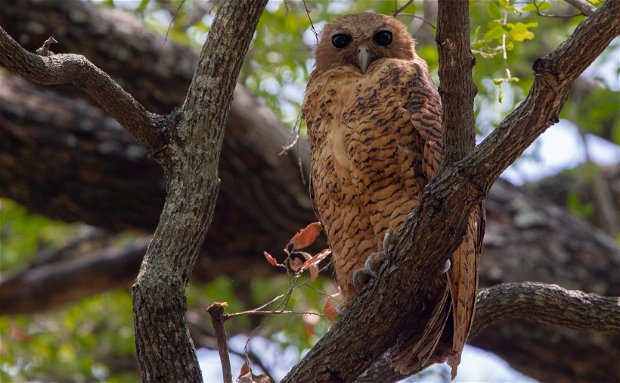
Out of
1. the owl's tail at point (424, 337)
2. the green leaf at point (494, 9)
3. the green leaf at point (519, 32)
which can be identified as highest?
the green leaf at point (494, 9)

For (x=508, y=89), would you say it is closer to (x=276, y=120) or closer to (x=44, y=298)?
(x=276, y=120)

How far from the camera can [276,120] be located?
20.5 feet

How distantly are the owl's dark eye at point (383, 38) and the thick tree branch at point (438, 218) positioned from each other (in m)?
1.78

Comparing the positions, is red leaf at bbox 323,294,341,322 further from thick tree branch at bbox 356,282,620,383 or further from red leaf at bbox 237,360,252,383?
red leaf at bbox 237,360,252,383

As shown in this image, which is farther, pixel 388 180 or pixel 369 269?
pixel 388 180

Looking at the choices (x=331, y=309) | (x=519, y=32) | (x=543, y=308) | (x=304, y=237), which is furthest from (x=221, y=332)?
(x=519, y=32)

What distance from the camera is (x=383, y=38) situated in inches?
174

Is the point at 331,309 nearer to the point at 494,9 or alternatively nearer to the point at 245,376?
the point at 245,376

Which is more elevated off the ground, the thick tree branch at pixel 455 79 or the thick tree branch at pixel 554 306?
the thick tree branch at pixel 455 79

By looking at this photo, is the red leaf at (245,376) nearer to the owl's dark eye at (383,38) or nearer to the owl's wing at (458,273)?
the owl's wing at (458,273)

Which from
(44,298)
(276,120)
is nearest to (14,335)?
(44,298)

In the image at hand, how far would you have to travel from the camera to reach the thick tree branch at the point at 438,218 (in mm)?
2494

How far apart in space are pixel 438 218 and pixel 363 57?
173 centimetres

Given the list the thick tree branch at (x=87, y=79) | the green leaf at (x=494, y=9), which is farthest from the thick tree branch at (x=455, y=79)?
the green leaf at (x=494, y=9)
